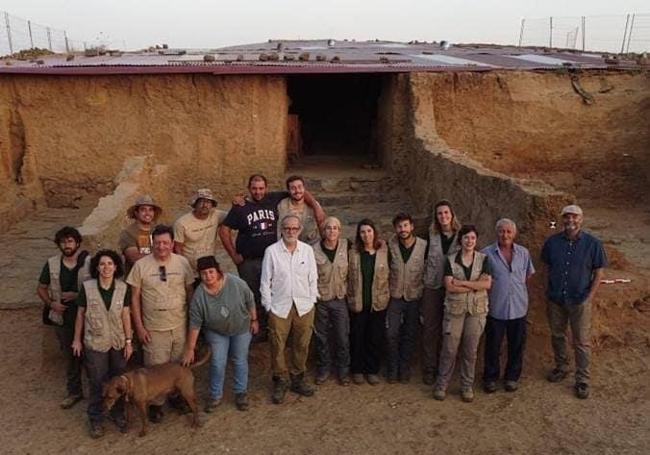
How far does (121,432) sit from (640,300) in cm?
474

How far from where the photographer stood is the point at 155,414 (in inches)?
196

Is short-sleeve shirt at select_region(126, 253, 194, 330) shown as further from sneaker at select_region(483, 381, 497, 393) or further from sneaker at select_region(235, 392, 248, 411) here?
sneaker at select_region(483, 381, 497, 393)

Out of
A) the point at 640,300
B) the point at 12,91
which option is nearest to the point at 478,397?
the point at 640,300

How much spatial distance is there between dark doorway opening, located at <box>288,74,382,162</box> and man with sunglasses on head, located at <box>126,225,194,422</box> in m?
9.09

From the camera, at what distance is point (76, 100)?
9781 mm

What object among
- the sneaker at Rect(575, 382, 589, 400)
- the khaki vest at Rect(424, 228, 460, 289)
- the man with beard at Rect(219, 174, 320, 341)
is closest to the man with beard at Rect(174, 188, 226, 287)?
the man with beard at Rect(219, 174, 320, 341)

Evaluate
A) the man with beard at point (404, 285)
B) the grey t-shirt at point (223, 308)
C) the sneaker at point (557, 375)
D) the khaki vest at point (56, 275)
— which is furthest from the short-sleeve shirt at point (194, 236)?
the sneaker at point (557, 375)

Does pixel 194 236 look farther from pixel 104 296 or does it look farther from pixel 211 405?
pixel 211 405

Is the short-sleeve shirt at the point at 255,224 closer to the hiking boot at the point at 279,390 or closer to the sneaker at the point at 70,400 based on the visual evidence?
the hiking boot at the point at 279,390

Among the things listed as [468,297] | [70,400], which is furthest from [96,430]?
[468,297]

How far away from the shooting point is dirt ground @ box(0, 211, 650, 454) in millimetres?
4688

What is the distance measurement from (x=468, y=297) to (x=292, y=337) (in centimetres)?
146

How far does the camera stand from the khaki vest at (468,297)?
→ 4.93 metres

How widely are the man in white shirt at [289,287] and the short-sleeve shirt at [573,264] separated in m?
1.99
